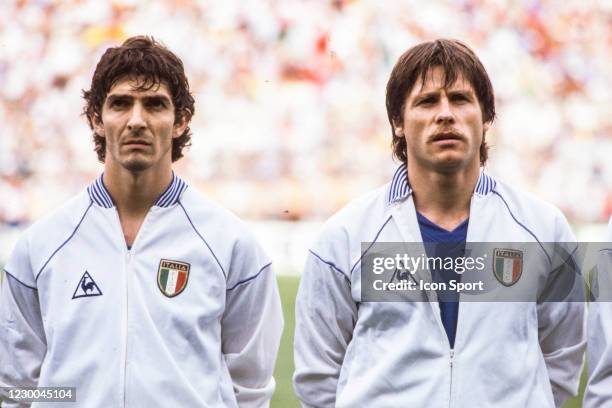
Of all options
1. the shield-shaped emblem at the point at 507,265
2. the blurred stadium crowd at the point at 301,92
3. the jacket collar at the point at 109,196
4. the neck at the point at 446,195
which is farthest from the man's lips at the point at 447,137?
the blurred stadium crowd at the point at 301,92

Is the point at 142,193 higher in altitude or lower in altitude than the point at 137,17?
lower

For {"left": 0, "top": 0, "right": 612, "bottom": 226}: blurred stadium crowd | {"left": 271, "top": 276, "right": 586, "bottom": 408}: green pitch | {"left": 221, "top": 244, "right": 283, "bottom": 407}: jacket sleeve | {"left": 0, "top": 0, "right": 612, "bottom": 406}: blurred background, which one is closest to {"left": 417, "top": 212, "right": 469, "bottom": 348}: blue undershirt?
{"left": 221, "top": 244, "right": 283, "bottom": 407}: jacket sleeve

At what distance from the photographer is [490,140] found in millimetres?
12453

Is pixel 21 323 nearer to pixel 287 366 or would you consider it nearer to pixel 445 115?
pixel 445 115

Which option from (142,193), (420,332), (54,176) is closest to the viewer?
(420,332)

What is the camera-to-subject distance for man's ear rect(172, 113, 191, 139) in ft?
11.0

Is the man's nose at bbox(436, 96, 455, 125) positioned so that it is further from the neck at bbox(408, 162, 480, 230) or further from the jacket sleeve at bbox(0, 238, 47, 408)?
the jacket sleeve at bbox(0, 238, 47, 408)

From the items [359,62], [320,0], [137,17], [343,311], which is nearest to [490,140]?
[359,62]

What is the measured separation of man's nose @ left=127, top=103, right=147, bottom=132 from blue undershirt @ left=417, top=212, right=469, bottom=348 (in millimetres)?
842

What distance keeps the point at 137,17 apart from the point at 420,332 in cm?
1084

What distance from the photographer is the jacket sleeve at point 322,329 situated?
3135 millimetres

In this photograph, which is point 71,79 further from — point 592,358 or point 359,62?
point 592,358

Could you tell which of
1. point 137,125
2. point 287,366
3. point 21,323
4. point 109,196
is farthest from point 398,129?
point 287,366

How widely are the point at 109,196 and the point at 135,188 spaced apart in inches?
3.2
